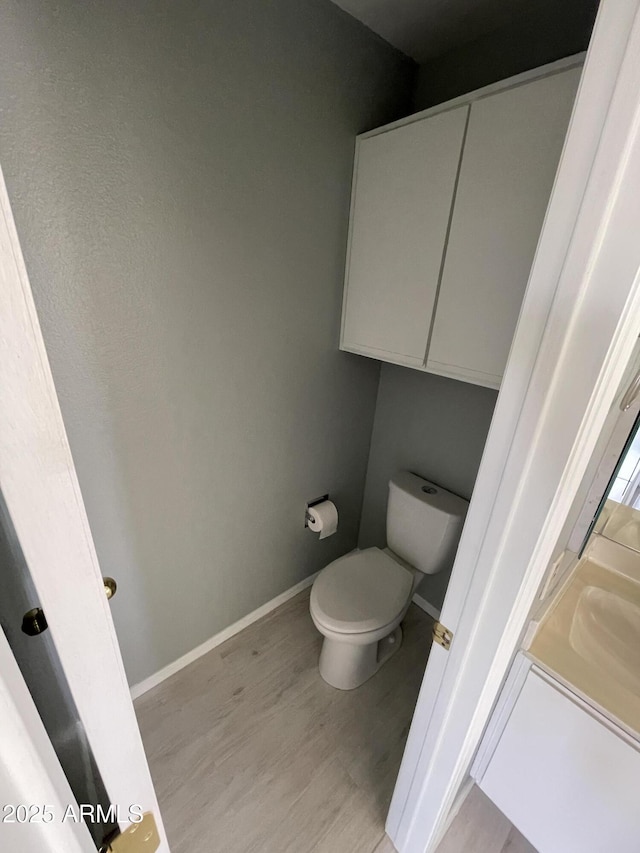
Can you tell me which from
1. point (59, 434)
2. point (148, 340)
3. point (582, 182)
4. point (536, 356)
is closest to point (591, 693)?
point (536, 356)

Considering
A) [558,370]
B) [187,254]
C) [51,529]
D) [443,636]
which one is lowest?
[443,636]

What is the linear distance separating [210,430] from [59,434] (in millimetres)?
997

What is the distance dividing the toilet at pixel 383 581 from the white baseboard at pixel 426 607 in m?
0.23

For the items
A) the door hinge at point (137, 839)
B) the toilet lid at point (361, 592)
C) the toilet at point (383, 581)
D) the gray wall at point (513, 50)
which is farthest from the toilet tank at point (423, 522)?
the gray wall at point (513, 50)

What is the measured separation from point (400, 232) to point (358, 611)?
147cm

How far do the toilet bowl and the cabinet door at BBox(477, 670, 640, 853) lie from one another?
1.75 ft

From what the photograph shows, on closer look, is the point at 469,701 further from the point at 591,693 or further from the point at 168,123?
the point at 168,123

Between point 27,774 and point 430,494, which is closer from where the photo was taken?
point 27,774

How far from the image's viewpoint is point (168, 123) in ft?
3.18

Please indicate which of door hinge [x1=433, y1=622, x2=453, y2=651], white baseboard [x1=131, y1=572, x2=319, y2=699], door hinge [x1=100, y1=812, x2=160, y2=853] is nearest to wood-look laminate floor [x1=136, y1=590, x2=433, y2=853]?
white baseboard [x1=131, y1=572, x2=319, y2=699]

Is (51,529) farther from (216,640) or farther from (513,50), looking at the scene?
(513,50)

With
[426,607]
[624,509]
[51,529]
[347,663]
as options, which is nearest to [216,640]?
[347,663]

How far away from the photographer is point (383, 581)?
1.65 metres

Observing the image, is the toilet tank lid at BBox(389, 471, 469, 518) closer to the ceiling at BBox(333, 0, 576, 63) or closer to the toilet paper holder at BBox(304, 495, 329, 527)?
the toilet paper holder at BBox(304, 495, 329, 527)
